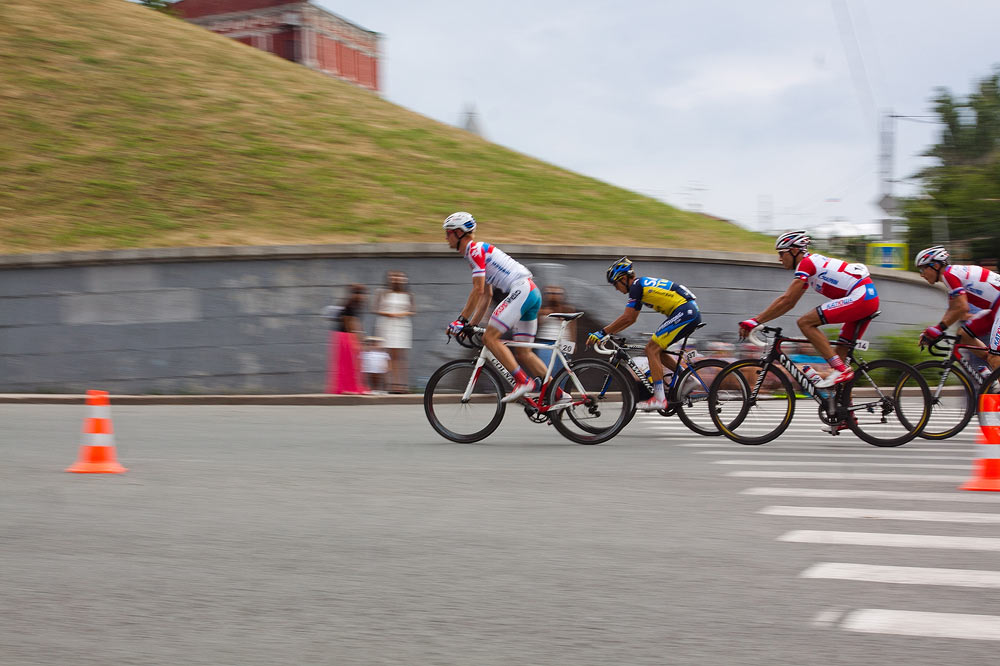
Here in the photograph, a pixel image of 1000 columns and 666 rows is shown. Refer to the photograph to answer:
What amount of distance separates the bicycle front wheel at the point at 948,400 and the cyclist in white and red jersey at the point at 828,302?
888 mm

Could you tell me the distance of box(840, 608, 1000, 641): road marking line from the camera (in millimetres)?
3936

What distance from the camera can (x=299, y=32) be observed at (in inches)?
2472

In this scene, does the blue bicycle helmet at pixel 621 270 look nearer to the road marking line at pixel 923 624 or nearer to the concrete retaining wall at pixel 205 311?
the road marking line at pixel 923 624

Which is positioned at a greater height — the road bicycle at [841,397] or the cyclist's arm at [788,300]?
the cyclist's arm at [788,300]

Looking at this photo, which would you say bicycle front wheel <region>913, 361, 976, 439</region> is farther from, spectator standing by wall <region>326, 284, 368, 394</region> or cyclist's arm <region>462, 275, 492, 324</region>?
spectator standing by wall <region>326, 284, 368, 394</region>

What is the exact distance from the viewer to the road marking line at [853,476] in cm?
789

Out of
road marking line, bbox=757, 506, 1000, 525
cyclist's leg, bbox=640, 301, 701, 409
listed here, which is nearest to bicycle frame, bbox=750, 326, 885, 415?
cyclist's leg, bbox=640, 301, 701, 409

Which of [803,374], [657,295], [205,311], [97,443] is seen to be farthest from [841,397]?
[205,311]

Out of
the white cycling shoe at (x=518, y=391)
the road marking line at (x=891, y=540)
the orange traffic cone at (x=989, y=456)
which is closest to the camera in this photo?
the road marking line at (x=891, y=540)

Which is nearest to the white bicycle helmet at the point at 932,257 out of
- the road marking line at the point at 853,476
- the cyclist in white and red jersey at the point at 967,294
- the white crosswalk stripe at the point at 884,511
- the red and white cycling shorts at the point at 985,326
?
the cyclist in white and red jersey at the point at 967,294

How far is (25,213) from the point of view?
813 inches

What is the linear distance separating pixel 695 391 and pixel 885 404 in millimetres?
1830

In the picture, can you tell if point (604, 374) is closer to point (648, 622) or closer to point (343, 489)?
point (343, 489)

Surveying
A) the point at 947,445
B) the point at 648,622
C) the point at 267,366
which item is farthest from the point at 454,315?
the point at 648,622
